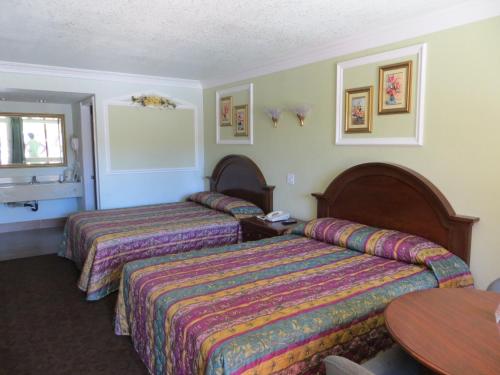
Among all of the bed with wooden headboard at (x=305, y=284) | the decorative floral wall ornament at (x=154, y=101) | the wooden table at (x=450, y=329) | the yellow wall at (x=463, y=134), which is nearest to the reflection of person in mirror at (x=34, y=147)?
the decorative floral wall ornament at (x=154, y=101)

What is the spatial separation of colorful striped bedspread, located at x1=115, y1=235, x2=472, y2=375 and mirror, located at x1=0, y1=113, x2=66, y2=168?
4070 millimetres

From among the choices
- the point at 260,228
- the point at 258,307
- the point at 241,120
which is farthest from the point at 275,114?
the point at 258,307

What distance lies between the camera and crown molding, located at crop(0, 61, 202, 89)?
3.94 metres

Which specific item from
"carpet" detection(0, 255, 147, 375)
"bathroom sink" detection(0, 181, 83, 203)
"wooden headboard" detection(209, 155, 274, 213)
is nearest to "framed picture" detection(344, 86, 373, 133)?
"wooden headboard" detection(209, 155, 274, 213)

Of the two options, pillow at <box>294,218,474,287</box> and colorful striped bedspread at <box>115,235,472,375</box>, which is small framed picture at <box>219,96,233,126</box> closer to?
pillow at <box>294,218,474,287</box>

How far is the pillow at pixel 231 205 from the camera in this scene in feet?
12.9

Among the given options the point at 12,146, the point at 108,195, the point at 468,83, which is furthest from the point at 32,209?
the point at 468,83

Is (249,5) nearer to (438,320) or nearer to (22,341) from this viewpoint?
(438,320)

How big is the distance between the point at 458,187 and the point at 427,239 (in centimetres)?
40

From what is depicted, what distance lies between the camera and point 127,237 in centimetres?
322

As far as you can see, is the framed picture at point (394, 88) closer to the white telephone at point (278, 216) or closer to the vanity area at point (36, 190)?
the white telephone at point (278, 216)

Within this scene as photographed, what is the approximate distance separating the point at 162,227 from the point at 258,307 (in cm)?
196

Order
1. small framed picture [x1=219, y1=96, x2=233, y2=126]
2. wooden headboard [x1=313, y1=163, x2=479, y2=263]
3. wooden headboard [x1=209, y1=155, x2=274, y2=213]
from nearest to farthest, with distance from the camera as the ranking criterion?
wooden headboard [x1=313, y1=163, x2=479, y2=263]
wooden headboard [x1=209, y1=155, x2=274, y2=213]
small framed picture [x1=219, y1=96, x2=233, y2=126]

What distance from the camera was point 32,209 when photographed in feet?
18.4
